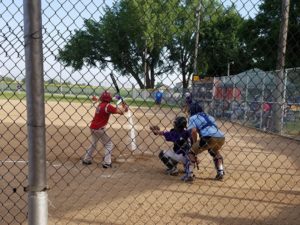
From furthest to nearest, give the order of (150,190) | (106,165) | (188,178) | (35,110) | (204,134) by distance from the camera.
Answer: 1. (106,165)
2. (204,134)
3. (188,178)
4. (150,190)
5. (35,110)

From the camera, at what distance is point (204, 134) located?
778 cm

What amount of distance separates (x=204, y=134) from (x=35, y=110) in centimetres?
539

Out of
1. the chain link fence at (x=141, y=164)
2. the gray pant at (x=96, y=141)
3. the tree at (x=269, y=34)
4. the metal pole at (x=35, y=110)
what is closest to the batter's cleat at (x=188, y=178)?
the chain link fence at (x=141, y=164)

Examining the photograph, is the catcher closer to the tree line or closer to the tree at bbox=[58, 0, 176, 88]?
the tree line

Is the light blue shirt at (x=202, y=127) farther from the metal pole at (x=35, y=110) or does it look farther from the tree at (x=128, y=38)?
the metal pole at (x=35, y=110)

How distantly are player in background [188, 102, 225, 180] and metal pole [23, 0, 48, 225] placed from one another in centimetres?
519

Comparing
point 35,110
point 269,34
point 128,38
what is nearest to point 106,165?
point 128,38

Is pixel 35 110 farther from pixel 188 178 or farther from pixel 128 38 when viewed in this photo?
pixel 188 178

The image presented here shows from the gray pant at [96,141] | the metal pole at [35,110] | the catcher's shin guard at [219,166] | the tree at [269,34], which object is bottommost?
the catcher's shin guard at [219,166]

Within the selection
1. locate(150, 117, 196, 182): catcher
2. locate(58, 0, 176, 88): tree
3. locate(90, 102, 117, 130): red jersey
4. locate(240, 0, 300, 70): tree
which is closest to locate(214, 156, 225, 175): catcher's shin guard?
locate(150, 117, 196, 182): catcher

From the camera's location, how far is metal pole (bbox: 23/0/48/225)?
8.48 feet

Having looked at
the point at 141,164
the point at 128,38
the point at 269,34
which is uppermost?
the point at 269,34

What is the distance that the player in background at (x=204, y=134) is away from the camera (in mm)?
7793

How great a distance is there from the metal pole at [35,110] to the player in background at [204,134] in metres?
5.19
